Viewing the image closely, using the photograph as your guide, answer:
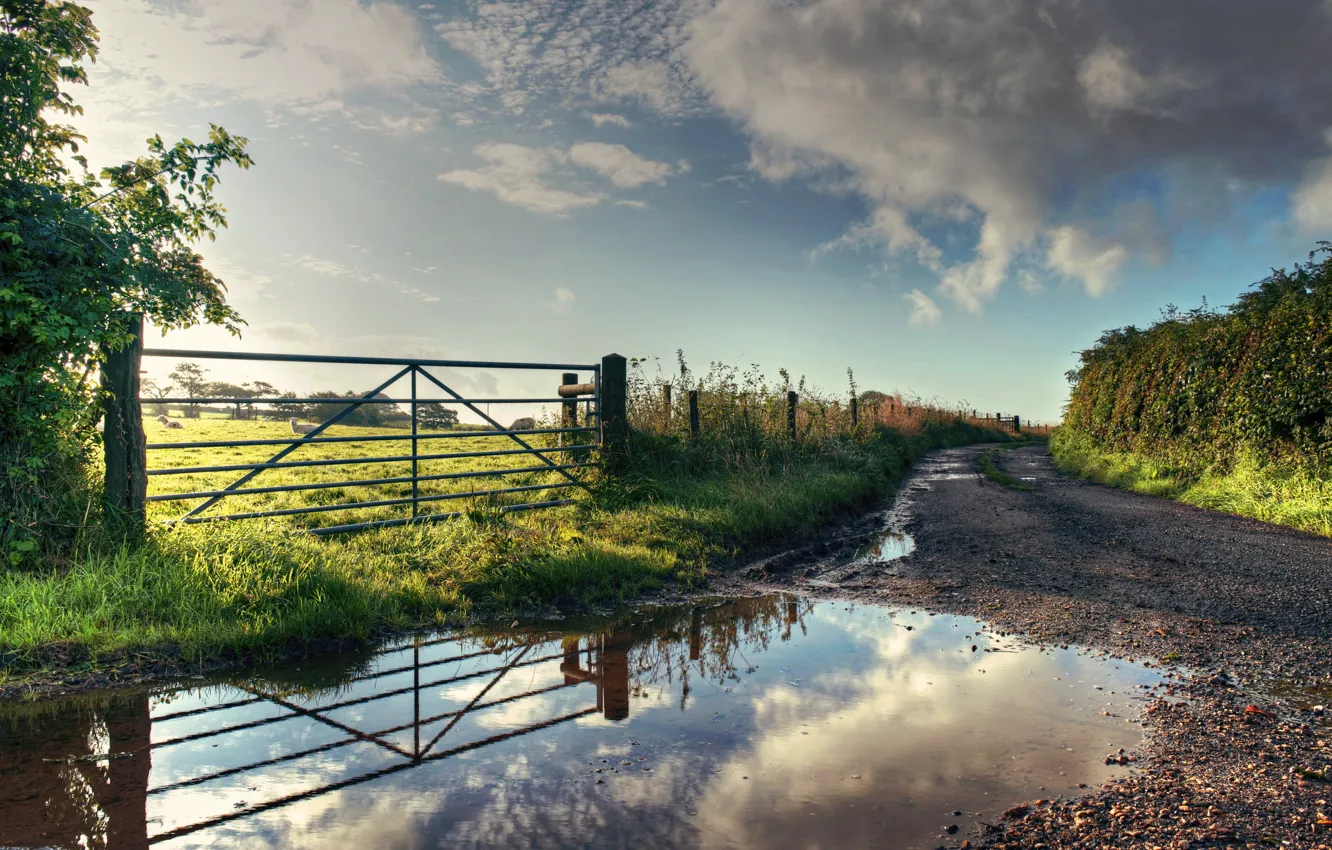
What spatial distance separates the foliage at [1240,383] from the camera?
9.54 m

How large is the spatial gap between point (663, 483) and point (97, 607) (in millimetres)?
6042

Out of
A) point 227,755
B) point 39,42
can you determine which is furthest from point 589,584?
point 39,42

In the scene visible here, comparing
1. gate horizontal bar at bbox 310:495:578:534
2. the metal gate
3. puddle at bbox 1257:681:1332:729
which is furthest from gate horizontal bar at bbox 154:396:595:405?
puddle at bbox 1257:681:1332:729

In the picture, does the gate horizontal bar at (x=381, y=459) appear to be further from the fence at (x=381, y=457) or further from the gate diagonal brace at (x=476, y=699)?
the gate diagonal brace at (x=476, y=699)

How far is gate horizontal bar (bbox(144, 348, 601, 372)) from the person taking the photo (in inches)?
268

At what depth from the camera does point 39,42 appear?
6.05 m

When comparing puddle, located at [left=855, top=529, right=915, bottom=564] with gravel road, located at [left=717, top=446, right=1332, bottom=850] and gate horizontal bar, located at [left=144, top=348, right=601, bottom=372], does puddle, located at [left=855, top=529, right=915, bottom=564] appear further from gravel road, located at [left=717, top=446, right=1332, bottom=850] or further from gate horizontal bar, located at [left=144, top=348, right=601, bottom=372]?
gate horizontal bar, located at [left=144, top=348, right=601, bottom=372]

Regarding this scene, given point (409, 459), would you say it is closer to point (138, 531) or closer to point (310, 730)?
point (138, 531)

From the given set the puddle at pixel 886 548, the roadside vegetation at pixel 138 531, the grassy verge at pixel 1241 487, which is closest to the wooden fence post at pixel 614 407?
the roadside vegetation at pixel 138 531

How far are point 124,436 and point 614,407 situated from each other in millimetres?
5578

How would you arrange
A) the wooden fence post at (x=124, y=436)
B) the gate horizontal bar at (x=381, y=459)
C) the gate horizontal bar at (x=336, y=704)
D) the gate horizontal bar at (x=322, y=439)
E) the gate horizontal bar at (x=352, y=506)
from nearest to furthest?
the gate horizontal bar at (x=336, y=704), the wooden fence post at (x=124, y=436), the gate horizontal bar at (x=322, y=439), the gate horizontal bar at (x=352, y=506), the gate horizontal bar at (x=381, y=459)

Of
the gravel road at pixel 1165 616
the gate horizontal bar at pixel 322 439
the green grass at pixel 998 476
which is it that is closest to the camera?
the gravel road at pixel 1165 616

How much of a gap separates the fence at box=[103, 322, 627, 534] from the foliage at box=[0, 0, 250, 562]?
0.31 m

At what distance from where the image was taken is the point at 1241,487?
10.4 m
